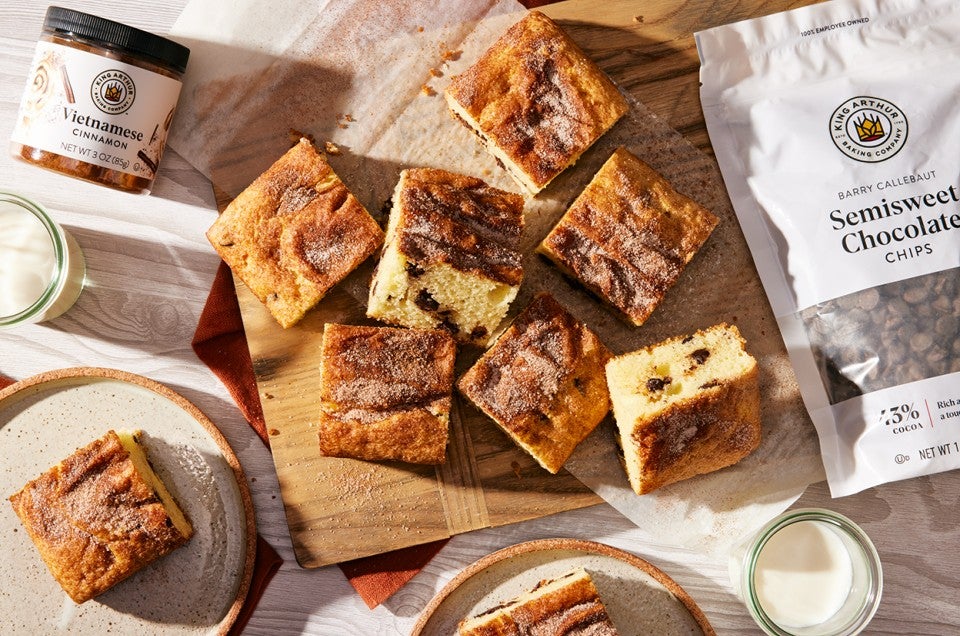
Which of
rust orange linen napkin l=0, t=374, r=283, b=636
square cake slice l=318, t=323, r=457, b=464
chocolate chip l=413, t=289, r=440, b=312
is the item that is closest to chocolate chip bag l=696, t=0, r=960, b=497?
chocolate chip l=413, t=289, r=440, b=312

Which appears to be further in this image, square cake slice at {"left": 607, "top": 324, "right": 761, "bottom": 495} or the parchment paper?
the parchment paper

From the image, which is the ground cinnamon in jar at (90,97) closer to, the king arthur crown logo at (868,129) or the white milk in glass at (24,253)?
the white milk in glass at (24,253)

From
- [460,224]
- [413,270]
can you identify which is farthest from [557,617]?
[460,224]

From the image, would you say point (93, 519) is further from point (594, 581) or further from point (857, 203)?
point (857, 203)

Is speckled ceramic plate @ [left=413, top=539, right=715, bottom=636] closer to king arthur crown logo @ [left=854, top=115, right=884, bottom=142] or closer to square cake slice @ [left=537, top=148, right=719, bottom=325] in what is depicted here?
square cake slice @ [left=537, top=148, right=719, bottom=325]

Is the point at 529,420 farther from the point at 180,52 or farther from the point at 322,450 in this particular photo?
the point at 180,52

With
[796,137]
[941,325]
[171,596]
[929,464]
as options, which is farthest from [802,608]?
[171,596]

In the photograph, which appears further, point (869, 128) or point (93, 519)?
point (869, 128)
